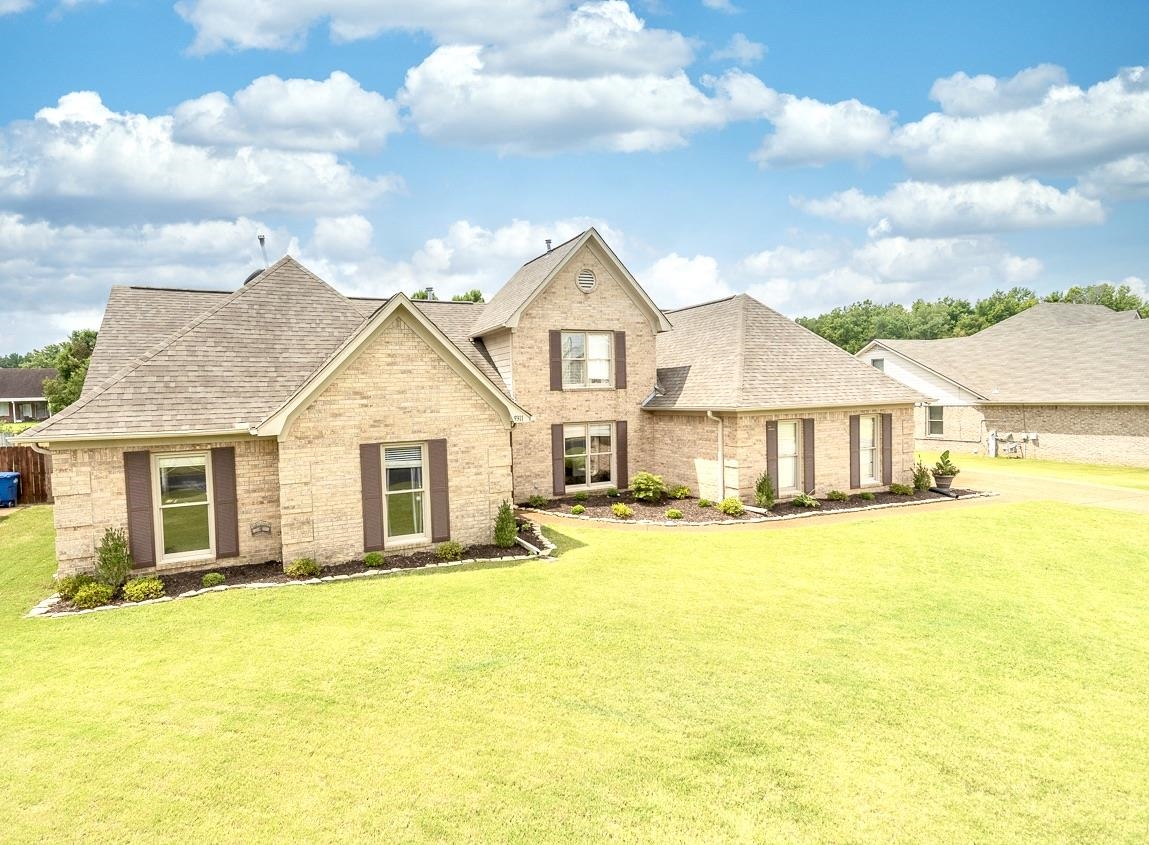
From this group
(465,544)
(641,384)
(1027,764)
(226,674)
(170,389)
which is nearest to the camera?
(1027,764)

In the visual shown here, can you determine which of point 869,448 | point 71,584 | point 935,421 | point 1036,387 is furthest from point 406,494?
point 935,421

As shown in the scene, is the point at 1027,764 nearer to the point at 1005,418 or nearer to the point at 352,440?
the point at 352,440

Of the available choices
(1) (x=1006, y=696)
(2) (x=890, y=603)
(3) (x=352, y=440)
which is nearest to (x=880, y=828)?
(1) (x=1006, y=696)

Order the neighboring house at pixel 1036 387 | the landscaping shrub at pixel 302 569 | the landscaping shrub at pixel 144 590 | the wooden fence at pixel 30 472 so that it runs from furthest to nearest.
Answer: the neighboring house at pixel 1036 387 < the wooden fence at pixel 30 472 < the landscaping shrub at pixel 302 569 < the landscaping shrub at pixel 144 590

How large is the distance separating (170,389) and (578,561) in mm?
8937

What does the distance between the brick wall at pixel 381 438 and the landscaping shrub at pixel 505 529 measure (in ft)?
0.75

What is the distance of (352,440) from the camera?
13633mm

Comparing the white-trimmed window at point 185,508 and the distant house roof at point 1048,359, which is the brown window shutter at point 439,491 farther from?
the distant house roof at point 1048,359

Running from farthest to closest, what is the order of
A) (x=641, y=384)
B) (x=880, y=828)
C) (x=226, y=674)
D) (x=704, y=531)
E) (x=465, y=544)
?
1. (x=641, y=384)
2. (x=704, y=531)
3. (x=465, y=544)
4. (x=226, y=674)
5. (x=880, y=828)

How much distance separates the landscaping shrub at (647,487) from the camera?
20750mm

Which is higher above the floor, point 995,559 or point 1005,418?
point 1005,418

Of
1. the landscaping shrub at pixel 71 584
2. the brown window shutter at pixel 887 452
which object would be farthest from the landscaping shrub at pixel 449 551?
the brown window shutter at pixel 887 452

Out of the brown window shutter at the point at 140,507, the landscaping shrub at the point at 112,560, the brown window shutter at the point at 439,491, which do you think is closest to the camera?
the landscaping shrub at the point at 112,560

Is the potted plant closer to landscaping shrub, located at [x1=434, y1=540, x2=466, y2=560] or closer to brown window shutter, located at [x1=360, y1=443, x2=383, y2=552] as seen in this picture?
landscaping shrub, located at [x1=434, y1=540, x2=466, y2=560]
